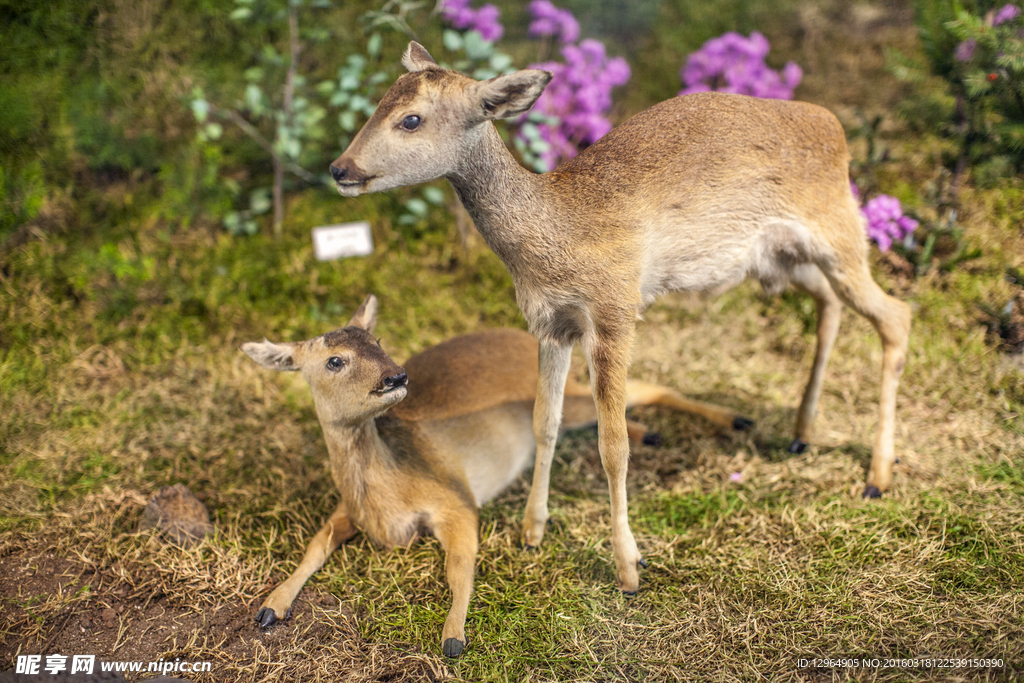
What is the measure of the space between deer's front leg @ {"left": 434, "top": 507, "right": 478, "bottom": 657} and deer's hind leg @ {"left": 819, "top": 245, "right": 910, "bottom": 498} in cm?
209

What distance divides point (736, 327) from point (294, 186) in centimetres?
401

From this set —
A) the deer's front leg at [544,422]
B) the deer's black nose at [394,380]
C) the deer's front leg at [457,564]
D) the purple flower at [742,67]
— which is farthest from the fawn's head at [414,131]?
the purple flower at [742,67]

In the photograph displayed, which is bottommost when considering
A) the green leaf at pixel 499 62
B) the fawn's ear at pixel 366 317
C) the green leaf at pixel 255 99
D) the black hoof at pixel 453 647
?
the black hoof at pixel 453 647

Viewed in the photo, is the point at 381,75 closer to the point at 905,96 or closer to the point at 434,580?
the point at 434,580

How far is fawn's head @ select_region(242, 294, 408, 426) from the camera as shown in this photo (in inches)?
126

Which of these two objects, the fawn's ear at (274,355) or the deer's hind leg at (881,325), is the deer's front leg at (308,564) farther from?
the deer's hind leg at (881,325)

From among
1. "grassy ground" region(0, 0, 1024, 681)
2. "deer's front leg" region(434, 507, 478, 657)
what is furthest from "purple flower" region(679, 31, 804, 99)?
"deer's front leg" region(434, 507, 478, 657)

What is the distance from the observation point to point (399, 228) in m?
6.10

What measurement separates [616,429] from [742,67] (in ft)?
14.2

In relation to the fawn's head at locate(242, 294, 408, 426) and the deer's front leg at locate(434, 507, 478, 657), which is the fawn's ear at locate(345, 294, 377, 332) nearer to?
the fawn's head at locate(242, 294, 408, 426)

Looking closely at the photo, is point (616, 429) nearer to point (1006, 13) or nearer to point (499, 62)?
point (499, 62)

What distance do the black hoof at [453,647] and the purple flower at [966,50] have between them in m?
5.01

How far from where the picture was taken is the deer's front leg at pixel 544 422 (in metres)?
3.29

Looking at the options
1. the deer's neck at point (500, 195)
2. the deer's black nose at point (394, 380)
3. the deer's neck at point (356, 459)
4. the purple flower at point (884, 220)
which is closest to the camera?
the deer's neck at point (500, 195)
